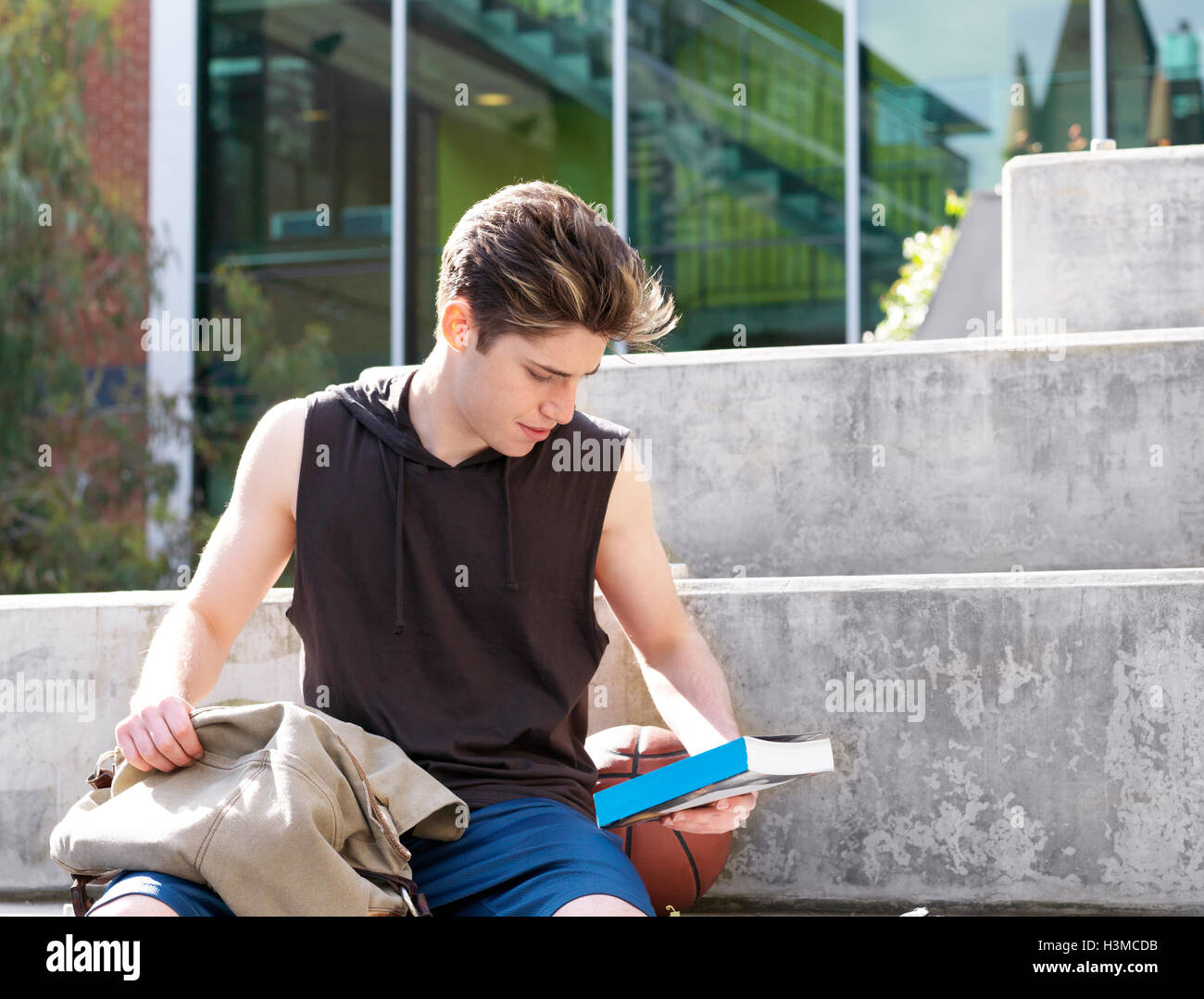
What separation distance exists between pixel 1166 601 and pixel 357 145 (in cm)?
826

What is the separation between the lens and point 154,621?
342 centimetres

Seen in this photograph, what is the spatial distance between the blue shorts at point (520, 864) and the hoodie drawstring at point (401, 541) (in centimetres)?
38

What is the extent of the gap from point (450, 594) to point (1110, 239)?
10.3 ft

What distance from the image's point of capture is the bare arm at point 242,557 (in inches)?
93.2

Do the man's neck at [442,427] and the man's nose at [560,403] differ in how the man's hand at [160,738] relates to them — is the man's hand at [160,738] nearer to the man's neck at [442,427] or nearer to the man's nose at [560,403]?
the man's neck at [442,427]

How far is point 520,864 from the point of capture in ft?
7.25

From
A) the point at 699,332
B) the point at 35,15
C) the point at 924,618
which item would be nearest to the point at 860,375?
the point at 924,618

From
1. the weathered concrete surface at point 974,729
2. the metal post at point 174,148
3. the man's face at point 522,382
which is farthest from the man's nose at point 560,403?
the metal post at point 174,148

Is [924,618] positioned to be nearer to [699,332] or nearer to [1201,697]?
[1201,697]

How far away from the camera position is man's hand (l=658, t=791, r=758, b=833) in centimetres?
226

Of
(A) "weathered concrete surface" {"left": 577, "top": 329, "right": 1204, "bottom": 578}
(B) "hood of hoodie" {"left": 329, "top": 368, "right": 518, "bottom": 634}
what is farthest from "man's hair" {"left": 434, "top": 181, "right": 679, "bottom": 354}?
(A) "weathered concrete surface" {"left": 577, "top": 329, "right": 1204, "bottom": 578}

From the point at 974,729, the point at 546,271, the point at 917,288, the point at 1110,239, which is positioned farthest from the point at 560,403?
the point at 917,288

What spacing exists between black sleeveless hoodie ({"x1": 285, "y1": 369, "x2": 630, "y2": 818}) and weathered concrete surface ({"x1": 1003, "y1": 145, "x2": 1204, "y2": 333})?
8.75 ft

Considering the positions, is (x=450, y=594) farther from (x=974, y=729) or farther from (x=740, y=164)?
(x=740, y=164)
